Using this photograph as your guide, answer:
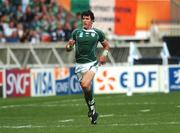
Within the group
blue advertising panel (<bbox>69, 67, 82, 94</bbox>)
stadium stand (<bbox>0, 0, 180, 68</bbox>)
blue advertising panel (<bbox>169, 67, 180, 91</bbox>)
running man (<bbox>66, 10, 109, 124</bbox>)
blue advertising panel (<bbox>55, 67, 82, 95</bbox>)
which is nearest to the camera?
running man (<bbox>66, 10, 109, 124</bbox>)

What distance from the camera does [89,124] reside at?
51.9 ft

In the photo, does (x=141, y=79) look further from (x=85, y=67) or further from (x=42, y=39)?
(x=85, y=67)

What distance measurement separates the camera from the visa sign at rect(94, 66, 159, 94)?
98.5 feet

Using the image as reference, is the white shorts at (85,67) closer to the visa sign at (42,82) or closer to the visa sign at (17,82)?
the visa sign at (17,82)

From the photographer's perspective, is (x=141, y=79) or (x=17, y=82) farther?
(x=141, y=79)

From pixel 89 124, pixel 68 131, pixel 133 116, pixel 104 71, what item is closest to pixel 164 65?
pixel 104 71

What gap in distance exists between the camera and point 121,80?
98.6 feet

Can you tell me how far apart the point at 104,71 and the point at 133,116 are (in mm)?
12038

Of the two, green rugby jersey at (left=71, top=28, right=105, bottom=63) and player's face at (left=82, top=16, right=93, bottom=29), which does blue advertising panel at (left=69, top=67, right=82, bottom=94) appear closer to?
green rugby jersey at (left=71, top=28, right=105, bottom=63)

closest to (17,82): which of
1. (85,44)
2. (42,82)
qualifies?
(42,82)

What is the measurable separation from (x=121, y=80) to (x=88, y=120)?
12946 millimetres

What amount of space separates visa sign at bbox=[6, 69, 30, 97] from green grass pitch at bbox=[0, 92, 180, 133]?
9.10 ft

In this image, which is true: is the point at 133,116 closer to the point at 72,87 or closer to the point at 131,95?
the point at 131,95

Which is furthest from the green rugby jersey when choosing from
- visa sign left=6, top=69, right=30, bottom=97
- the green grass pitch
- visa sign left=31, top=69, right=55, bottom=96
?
visa sign left=31, top=69, right=55, bottom=96
